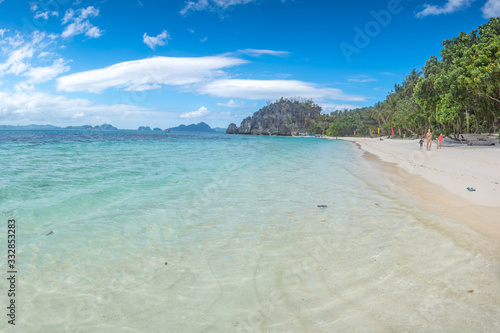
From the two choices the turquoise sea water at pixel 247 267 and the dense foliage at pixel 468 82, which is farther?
the dense foliage at pixel 468 82

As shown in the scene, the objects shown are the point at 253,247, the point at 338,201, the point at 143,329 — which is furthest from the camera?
the point at 338,201

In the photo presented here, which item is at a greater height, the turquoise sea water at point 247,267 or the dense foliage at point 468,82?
the dense foliage at point 468,82

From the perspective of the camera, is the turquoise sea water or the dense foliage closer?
the turquoise sea water

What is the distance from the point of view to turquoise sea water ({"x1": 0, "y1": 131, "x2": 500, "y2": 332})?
3336mm

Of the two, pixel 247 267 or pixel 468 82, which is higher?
pixel 468 82

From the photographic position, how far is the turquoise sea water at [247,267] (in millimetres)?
3336

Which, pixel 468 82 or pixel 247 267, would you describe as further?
pixel 468 82

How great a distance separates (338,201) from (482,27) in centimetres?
3927

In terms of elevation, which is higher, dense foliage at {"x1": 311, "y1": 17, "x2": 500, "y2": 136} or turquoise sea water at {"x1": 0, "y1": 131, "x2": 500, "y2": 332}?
dense foliage at {"x1": 311, "y1": 17, "x2": 500, "y2": 136}

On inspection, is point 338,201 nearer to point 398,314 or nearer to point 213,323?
point 398,314

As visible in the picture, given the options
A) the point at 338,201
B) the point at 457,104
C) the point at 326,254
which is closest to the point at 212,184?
the point at 338,201

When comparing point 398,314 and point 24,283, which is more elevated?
point 398,314

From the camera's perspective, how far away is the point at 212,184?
12.4 metres

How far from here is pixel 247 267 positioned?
4676mm
